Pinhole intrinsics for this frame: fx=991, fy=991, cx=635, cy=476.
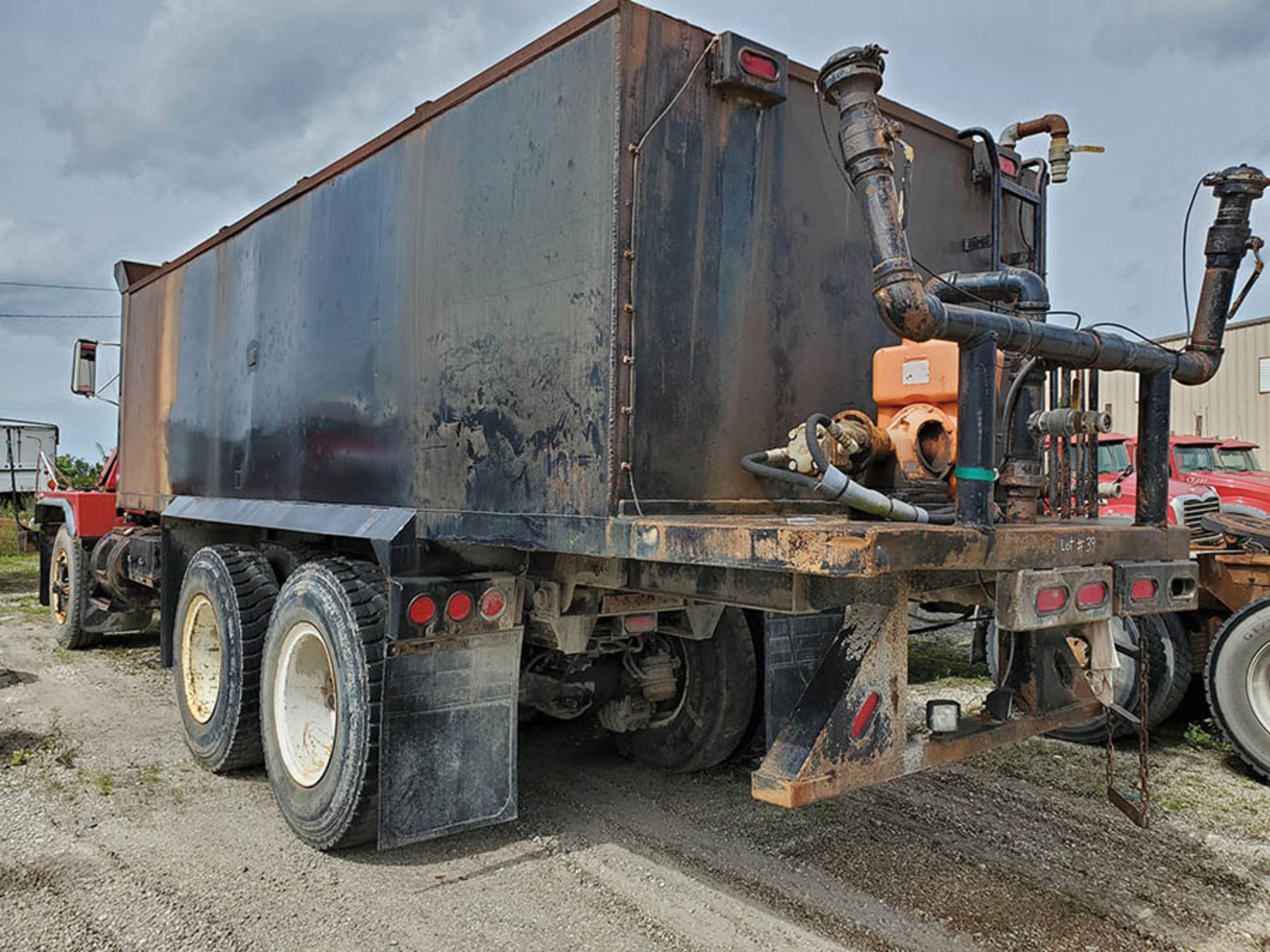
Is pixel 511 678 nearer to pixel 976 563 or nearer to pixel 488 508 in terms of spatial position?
pixel 488 508

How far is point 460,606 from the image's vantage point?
3854 mm

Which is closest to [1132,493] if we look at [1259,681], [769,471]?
[1259,681]

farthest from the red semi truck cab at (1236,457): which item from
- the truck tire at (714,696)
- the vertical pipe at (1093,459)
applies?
the truck tire at (714,696)

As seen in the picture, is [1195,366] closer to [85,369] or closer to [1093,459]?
[1093,459]

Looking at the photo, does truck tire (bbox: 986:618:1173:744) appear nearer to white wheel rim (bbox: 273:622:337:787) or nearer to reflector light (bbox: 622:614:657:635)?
reflector light (bbox: 622:614:657:635)

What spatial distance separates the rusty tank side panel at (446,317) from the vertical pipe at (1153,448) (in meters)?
1.94

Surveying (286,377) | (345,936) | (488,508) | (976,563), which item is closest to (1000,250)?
(976,563)

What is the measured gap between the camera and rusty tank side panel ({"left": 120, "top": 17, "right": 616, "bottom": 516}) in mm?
3156

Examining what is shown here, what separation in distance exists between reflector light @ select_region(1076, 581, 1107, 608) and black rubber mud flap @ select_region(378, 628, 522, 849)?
2.10 m

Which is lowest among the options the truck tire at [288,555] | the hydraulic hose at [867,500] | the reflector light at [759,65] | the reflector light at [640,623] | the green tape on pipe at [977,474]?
the reflector light at [640,623]

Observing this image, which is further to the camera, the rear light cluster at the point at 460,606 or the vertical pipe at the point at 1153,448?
the rear light cluster at the point at 460,606

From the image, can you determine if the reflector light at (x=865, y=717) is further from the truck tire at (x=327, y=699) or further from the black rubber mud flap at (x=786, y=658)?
the truck tire at (x=327, y=699)

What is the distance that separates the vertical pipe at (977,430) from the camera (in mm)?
2834

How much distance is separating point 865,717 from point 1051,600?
702 mm
